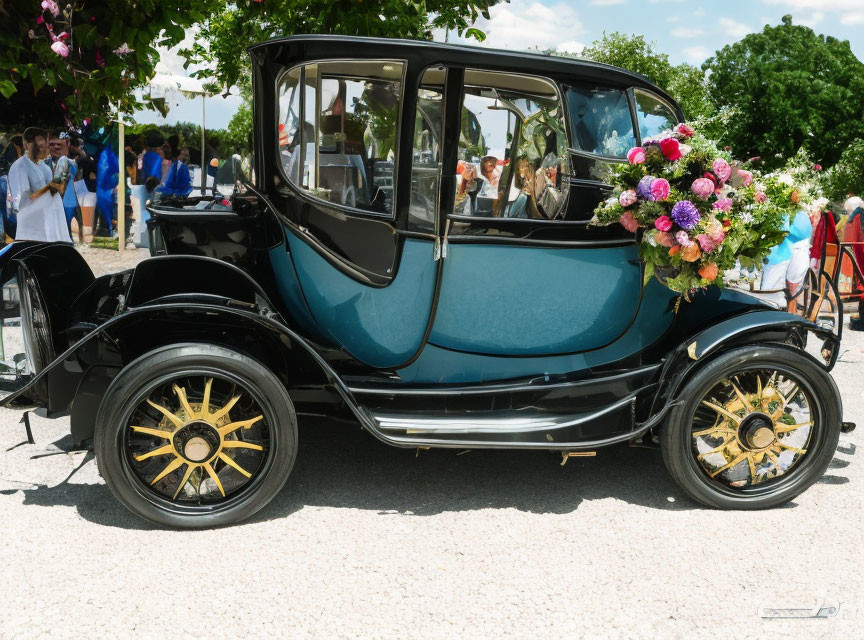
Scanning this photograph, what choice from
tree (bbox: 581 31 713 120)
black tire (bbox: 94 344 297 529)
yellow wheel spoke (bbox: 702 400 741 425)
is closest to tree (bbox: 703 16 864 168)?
tree (bbox: 581 31 713 120)

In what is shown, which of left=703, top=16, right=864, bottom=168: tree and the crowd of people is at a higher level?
left=703, top=16, right=864, bottom=168: tree

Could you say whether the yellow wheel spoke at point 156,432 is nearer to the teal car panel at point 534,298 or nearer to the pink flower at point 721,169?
the teal car panel at point 534,298

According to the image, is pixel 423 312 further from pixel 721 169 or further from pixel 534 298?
pixel 721 169

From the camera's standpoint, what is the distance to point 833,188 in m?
16.6

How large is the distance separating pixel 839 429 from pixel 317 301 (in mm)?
2412

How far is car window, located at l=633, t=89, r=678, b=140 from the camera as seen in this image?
343cm

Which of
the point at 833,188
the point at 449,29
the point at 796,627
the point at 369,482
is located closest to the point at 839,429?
the point at 796,627

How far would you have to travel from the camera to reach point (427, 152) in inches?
127

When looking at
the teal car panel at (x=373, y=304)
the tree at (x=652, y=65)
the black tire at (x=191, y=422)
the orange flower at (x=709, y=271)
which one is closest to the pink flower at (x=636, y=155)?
the orange flower at (x=709, y=271)

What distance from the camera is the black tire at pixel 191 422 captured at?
2980 mm

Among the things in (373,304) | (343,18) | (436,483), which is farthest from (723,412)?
(343,18)

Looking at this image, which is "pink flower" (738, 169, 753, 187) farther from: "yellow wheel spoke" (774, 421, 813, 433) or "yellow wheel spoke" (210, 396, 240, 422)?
"yellow wheel spoke" (210, 396, 240, 422)

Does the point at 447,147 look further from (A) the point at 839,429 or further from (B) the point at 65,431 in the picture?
(B) the point at 65,431

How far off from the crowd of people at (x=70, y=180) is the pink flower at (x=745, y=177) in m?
5.69
